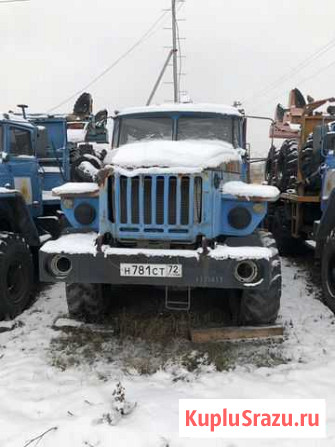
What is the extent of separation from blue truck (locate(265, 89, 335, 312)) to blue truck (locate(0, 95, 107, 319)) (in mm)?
3037

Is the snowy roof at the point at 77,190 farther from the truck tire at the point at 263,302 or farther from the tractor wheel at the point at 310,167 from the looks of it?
the tractor wheel at the point at 310,167

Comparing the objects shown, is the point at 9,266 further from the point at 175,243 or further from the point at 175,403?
the point at 175,403

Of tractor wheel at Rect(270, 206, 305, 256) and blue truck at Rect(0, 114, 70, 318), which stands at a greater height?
blue truck at Rect(0, 114, 70, 318)

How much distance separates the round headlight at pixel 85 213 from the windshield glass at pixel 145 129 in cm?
122

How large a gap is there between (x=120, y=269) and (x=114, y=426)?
1508 millimetres

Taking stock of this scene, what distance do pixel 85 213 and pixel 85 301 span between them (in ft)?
3.15

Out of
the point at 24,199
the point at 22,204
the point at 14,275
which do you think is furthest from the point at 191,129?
the point at 14,275

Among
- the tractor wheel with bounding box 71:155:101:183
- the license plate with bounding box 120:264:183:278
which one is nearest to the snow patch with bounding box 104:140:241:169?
the tractor wheel with bounding box 71:155:101:183

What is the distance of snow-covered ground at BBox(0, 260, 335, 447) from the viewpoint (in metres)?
3.15

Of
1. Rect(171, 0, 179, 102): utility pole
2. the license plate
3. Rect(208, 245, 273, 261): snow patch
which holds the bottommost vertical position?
the license plate

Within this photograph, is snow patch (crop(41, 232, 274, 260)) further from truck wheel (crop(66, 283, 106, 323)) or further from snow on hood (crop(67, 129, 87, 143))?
snow on hood (crop(67, 129, 87, 143))

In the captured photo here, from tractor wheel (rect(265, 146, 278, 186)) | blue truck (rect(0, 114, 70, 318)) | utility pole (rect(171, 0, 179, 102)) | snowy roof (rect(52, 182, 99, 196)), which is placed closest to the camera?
snowy roof (rect(52, 182, 99, 196))

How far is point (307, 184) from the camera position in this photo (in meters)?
8.05

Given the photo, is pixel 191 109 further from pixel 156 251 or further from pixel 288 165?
pixel 288 165
